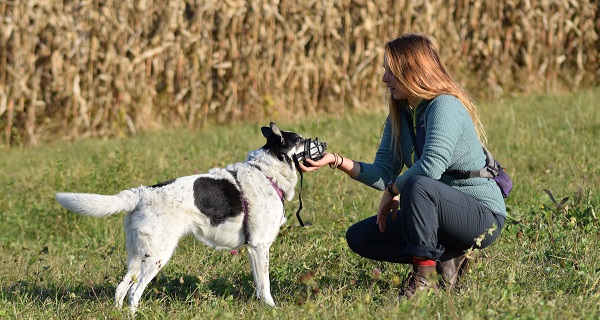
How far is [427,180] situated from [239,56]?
6870mm

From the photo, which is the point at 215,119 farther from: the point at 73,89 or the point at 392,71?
the point at 392,71

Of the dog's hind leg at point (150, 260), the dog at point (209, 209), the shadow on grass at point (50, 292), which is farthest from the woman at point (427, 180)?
the shadow on grass at point (50, 292)

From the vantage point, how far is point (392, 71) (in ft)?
15.0

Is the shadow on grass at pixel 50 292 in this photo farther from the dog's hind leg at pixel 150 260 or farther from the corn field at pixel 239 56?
the corn field at pixel 239 56

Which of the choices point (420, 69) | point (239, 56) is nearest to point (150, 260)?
point (420, 69)

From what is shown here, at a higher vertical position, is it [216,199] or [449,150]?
[449,150]

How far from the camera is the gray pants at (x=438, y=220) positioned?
438 cm

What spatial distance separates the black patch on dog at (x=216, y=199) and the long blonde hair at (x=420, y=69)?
45.3 inches

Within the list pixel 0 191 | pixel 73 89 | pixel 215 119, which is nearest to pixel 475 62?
pixel 215 119

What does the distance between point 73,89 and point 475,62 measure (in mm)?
6157

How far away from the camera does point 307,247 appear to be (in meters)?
5.77

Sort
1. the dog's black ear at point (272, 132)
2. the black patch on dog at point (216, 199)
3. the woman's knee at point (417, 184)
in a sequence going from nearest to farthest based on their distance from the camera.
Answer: the woman's knee at point (417, 184) < the black patch on dog at point (216, 199) < the dog's black ear at point (272, 132)

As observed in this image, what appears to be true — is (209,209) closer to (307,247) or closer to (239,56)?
(307,247)

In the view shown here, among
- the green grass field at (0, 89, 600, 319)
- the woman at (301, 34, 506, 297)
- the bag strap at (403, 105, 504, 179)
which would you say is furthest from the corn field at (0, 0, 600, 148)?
the bag strap at (403, 105, 504, 179)
